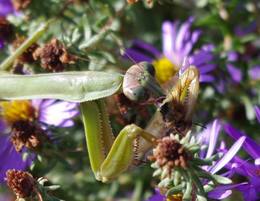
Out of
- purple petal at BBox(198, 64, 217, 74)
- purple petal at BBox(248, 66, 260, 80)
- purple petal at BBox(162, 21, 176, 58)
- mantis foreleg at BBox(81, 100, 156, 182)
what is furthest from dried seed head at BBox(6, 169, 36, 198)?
purple petal at BBox(248, 66, 260, 80)

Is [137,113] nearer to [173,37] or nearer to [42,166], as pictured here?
[42,166]

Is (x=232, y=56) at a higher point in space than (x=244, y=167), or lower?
higher

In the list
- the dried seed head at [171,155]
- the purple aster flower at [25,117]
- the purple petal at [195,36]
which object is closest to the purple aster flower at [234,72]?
the purple petal at [195,36]

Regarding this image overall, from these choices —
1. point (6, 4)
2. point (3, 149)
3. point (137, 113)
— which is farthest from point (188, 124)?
point (6, 4)

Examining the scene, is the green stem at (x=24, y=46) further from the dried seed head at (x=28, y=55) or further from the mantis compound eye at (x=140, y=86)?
the mantis compound eye at (x=140, y=86)

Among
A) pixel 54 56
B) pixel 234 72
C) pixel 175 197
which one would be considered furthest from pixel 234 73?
pixel 175 197

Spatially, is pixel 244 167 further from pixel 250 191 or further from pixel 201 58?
pixel 201 58
